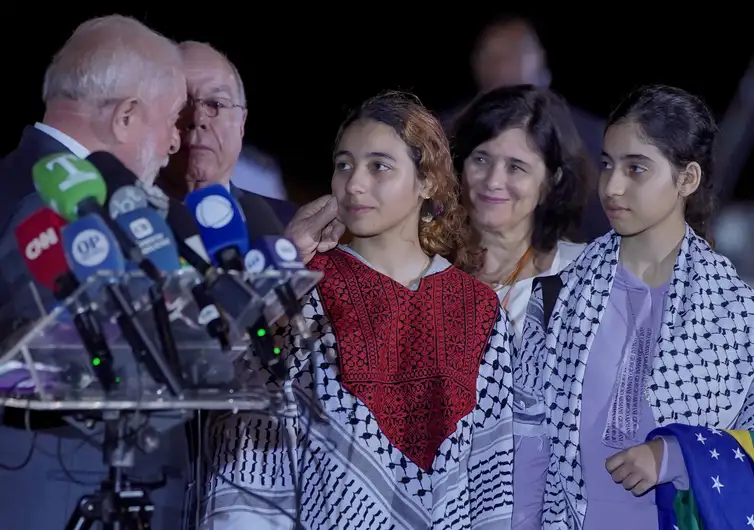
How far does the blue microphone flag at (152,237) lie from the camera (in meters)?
1.52

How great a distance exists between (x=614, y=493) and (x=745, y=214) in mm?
1433

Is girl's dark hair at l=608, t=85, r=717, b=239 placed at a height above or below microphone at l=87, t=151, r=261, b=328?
above

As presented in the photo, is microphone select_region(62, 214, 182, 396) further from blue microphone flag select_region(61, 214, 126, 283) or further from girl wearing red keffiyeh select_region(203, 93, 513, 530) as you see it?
girl wearing red keffiyeh select_region(203, 93, 513, 530)

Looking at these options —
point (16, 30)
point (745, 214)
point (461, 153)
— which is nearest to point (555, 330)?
point (461, 153)

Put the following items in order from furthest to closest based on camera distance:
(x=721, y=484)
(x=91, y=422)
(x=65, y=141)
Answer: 1. (x=721, y=484)
2. (x=65, y=141)
3. (x=91, y=422)

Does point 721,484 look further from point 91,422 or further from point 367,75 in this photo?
point 367,75

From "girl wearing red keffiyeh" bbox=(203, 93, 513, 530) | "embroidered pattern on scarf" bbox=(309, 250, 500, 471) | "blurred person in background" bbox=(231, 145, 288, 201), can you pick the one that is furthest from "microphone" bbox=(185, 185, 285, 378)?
"blurred person in background" bbox=(231, 145, 288, 201)

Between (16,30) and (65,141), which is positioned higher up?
(16,30)

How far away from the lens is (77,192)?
5.04ft

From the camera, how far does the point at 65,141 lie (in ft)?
6.54

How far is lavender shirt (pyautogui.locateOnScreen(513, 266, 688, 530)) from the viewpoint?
7.59ft

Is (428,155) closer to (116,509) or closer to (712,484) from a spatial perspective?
(712,484)

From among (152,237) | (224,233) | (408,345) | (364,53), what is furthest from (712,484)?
(364,53)

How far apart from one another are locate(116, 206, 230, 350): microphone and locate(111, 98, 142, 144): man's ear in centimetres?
54
